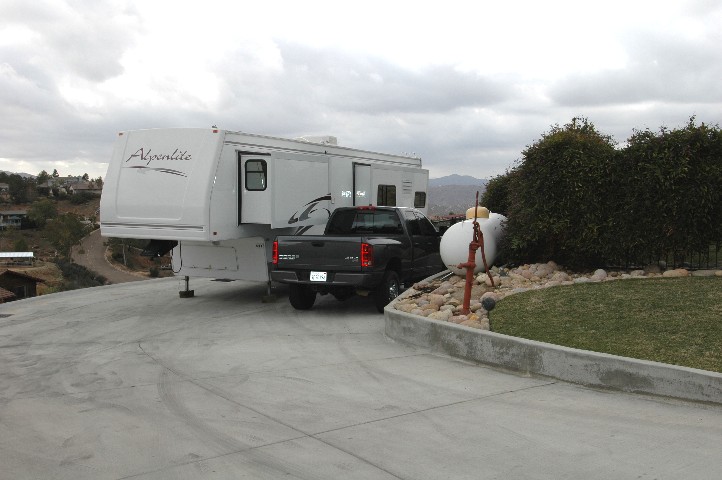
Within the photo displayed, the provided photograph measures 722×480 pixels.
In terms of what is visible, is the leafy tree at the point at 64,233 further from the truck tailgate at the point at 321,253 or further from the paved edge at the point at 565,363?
the paved edge at the point at 565,363

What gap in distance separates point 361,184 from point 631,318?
905 centimetres

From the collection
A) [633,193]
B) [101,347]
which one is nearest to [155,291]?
[101,347]

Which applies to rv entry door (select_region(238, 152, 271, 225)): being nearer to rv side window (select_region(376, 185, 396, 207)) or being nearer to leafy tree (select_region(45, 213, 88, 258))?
rv side window (select_region(376, 185, 396, 207))

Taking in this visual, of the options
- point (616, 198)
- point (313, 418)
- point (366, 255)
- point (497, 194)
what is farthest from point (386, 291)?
point (497, 194)

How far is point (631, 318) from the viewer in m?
8.09

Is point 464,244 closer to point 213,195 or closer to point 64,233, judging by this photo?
point 213,195

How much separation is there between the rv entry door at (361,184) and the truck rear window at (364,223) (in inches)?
99.7

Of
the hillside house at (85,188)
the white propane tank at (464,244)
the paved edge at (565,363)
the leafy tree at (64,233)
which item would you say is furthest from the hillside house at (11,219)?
the paved edge at (565,363)

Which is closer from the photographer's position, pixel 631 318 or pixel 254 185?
pixel 631 318

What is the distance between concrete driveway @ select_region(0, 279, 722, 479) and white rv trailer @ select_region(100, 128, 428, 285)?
316 cm

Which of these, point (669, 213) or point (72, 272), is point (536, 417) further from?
point (72, 272)

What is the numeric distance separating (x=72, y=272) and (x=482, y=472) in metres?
71.8

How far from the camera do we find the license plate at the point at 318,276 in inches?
458

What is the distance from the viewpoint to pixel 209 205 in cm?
1218
